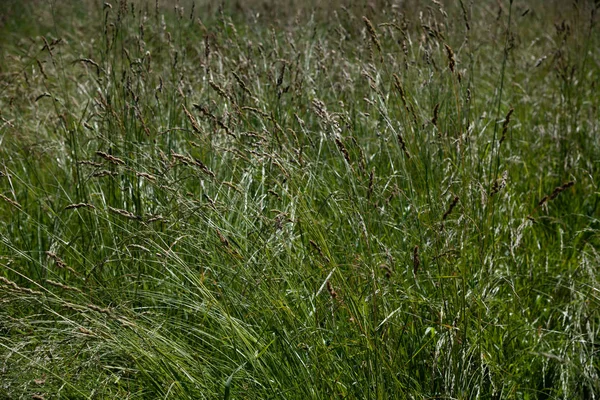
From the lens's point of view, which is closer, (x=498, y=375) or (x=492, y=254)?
(x=498, y=375)

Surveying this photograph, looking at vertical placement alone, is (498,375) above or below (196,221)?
below

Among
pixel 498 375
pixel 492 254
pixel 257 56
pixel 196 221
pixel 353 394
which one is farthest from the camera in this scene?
pixel 257 56

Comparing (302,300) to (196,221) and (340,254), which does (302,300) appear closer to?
(340,254)

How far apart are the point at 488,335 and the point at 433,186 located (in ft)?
2.49

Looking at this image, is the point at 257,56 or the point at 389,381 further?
the point at 257,56

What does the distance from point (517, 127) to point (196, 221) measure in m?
2.50

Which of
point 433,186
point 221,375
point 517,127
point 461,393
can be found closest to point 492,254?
point 433,186

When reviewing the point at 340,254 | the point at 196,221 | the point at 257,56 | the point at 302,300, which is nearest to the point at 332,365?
the point at 302,300

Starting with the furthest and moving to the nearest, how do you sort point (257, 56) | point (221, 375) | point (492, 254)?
point (257, 56)
point (492, 254)
point (221, 375)

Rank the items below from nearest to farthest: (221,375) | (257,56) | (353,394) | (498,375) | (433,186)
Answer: (353,394)
(221,375)
(498,375)
(433,186)
(257,56)

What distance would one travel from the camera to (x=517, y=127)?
4.28 m

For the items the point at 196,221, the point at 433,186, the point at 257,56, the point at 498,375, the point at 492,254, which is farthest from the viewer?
the point at 257,56

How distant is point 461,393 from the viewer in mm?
1979

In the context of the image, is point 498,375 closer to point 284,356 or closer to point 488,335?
point 488,335
